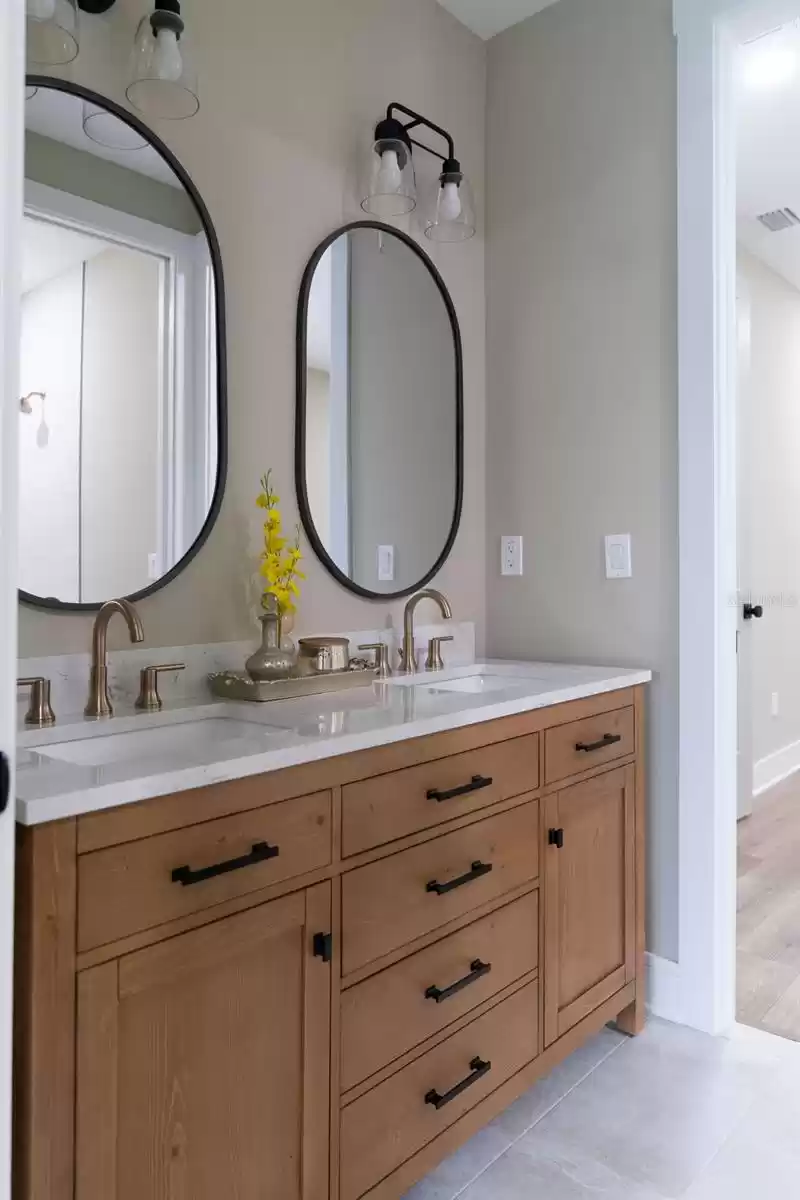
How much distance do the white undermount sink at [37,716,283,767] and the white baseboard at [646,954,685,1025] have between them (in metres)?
1.33

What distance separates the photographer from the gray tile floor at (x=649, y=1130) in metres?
1.58

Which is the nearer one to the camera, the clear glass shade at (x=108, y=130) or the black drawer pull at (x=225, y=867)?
the black drawer pull at (x=225, y=867)

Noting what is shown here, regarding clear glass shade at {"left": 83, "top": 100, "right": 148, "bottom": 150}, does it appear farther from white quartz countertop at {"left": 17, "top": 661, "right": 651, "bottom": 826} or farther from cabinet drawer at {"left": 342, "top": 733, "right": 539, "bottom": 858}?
cabinet drawer at {"left": 342, "top": 733, "right": 539, "bottom": 858}

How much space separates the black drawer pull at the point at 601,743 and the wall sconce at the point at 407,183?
1378 mm

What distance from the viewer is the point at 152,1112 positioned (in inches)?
42.1

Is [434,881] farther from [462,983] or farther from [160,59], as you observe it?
[160,59]

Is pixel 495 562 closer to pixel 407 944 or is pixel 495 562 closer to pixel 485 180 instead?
pixel 485 180

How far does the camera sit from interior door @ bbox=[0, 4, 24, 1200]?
778 millimetres

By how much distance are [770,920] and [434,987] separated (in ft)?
5.68

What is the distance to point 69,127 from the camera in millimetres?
1566

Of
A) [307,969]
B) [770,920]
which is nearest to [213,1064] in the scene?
→ [307,969]

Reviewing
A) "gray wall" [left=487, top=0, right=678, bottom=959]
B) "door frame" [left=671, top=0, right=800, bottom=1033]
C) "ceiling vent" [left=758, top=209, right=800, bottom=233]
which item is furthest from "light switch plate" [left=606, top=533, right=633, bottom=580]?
"ceiling vent" [left=758, top=209, right=800, bottom=233]

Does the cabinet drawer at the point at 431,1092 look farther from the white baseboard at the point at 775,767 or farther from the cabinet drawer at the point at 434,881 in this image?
the white baseboard at the point at 775,767

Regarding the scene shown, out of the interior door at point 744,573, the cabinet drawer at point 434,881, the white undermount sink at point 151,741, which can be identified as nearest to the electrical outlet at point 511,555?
the cabinet drawer at point 434,881
